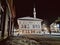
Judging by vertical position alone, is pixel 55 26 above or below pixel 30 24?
below

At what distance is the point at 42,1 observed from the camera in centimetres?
1780

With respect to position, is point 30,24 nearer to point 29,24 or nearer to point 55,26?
point 29,24

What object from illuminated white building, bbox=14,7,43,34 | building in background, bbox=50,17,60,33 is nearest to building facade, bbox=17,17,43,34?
illuminated white building, bbox=14,7,43,34

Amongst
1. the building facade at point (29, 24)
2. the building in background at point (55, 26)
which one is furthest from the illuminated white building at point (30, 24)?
the building in background at point (55, 26)

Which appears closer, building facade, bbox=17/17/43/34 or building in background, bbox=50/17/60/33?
building in background, bbox=50/17/60/33

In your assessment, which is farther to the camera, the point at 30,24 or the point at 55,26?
the point at 30,24

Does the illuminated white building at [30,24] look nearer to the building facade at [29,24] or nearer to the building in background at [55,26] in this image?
the building facade at [29,24]

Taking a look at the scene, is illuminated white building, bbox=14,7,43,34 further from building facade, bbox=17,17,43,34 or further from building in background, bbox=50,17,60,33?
building in background, bbox=50,17,60,33

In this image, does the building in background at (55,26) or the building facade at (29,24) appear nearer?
the building in background at (55,26)

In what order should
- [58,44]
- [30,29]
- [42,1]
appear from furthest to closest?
[30,29] < [42,1] < [58,44]

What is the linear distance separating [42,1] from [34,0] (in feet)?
4.09

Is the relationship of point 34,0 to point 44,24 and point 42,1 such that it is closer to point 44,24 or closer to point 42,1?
point 42,1

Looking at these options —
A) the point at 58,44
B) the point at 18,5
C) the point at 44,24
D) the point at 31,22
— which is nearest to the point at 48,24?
the point at 44,24

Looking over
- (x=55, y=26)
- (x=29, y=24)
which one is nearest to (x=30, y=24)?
(x=29, y=24)
